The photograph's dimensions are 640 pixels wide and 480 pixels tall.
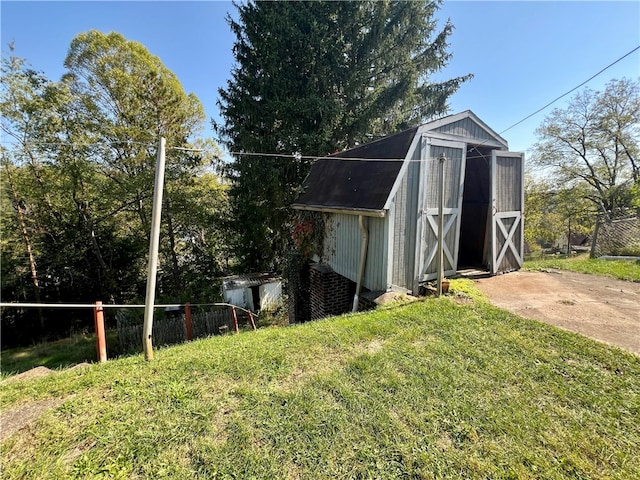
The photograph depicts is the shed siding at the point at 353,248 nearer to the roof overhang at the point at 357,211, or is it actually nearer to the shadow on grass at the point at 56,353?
the roof overhang at the point at 357,211

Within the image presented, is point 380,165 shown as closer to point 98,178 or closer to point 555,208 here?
point 98,178

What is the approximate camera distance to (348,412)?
238cm

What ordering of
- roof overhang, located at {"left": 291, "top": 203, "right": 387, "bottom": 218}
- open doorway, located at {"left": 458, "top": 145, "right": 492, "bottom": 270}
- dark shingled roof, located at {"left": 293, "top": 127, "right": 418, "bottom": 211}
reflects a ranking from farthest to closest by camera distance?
open doorway, located at {"left": 458, "top": 145, "right": 492, "bottom": 270}, dark shingled roof, located at {"left": 293, "top": 127, "right": 418, "bottom": 211}, roof overhang, located at {"left": 291, "top": 203, "right": 387, "bottom": 218}

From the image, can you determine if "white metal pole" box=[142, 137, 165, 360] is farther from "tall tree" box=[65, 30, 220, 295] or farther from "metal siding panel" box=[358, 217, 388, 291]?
"tall tree" box=[65, 30, 220, 295]

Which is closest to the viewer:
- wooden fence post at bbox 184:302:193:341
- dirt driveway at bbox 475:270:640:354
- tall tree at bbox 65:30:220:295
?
dirt driveway at bbox 475:270:640:354

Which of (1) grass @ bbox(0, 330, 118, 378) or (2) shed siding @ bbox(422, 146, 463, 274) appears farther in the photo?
(1) grass @ bbox(0, 330, 118, 378)

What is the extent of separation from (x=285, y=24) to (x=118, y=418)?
36.5 ft

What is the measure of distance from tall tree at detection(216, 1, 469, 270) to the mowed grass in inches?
295

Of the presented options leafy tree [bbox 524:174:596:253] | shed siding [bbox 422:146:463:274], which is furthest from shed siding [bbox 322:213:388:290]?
leafy tree [bbox 524:174:596:253]

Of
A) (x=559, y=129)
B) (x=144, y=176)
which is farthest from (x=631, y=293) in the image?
(x=559, y=129)

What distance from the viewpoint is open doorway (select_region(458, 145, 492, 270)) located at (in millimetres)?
6959

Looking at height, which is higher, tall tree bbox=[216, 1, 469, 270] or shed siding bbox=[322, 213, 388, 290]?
tall tree bbox=[216, 1, 469, 270]

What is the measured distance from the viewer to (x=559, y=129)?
16484 mm

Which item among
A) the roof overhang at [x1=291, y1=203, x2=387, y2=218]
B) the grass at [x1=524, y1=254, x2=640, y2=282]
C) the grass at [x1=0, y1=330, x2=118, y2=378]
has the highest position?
the roof overhang at [x1=291, y1=203, x2=387, y2=218]
